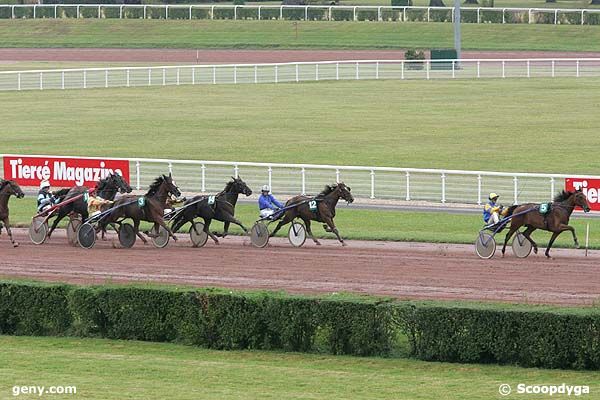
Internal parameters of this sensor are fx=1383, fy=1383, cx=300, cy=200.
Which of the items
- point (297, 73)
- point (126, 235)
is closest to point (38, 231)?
point (126, 235)

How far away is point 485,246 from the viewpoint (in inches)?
785

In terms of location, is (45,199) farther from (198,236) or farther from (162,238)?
(198,236)

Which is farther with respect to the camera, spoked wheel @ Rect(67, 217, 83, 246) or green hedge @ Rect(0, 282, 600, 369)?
spoked wheel @ Rect(67, 217, 83, 246)

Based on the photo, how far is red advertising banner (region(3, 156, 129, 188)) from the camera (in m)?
27.4

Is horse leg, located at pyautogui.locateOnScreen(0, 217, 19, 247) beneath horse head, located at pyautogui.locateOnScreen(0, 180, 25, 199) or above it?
beneath

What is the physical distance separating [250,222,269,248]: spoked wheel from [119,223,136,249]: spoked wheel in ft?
6.13

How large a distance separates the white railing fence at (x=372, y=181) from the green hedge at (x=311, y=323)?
37.2 ft

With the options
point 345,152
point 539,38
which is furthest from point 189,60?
point 345,152

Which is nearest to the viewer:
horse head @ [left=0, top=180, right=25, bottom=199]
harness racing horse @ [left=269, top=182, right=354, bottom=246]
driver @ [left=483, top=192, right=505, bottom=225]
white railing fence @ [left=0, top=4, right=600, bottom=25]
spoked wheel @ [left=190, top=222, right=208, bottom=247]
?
driver @ [left=483, top=192, right=505, bottom=225]

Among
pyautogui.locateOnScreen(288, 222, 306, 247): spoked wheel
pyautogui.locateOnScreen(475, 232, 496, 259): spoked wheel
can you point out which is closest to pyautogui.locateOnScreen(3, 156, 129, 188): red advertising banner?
pyautogui.locateOnScreen(288, 222, 306, 247): spoked wheel

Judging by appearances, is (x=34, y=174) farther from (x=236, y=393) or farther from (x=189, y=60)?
(x=189, y=60)

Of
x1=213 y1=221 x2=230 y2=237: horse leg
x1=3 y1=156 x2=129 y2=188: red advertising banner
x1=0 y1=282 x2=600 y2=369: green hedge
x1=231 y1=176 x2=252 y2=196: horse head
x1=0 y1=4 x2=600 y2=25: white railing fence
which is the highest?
x1=0 y1=4 x2=600 y2=25: white railing fence

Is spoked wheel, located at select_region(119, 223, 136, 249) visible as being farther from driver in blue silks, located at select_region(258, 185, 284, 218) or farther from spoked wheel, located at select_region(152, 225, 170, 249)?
driver in blue silks, located at select_region(258, 185, 284, 218)

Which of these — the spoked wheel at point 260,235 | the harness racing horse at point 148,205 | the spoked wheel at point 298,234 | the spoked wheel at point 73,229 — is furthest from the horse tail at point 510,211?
the spoked wheel at point 73,229
